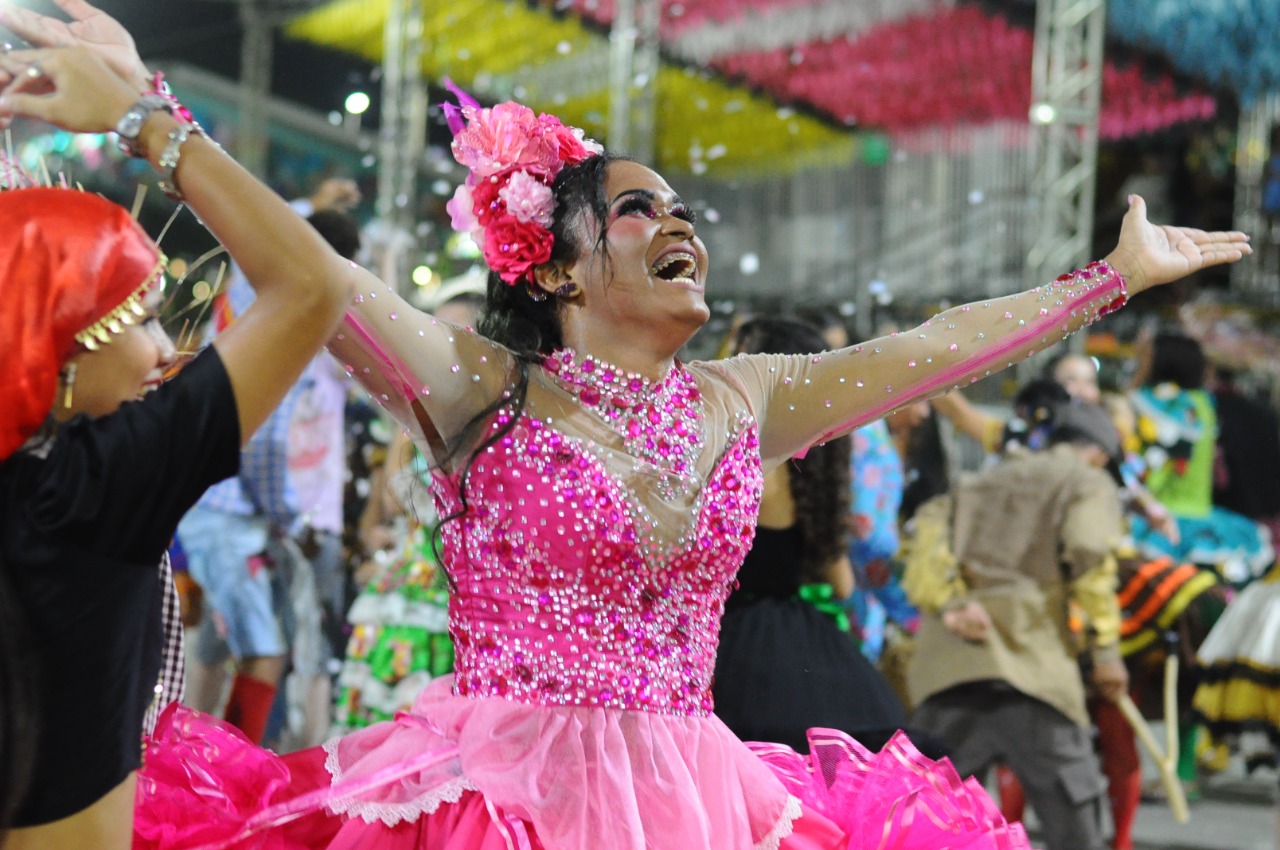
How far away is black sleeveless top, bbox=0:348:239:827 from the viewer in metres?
1.31

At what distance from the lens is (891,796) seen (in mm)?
1994

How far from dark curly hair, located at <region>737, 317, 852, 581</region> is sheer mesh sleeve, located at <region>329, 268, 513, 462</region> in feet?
3.83

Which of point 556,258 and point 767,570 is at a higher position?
point 556,258

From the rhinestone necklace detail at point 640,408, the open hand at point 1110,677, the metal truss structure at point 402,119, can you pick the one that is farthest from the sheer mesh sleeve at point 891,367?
the metal truss structure at point 402,119

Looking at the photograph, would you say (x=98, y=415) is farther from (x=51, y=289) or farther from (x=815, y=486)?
(x=815, y=486)

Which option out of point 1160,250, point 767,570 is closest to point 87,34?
point 1160,250

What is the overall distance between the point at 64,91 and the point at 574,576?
0.89 meters

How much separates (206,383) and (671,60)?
372 inches

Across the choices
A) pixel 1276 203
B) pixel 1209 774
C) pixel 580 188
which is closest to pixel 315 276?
pixel 580 188

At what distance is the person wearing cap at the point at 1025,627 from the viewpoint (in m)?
4.16

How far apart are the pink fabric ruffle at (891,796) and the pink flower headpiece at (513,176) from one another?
31.4 inches

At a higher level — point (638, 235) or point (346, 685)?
point (638, 235)

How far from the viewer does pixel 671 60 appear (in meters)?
10.4

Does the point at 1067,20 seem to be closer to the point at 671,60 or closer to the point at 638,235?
the point at 671,60
